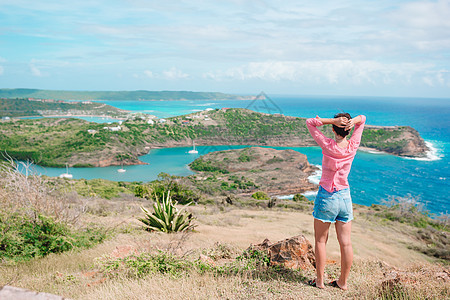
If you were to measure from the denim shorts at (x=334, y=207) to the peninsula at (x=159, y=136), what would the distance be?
58.8 metres

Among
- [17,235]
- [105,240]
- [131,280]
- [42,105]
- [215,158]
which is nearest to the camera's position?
[131,280]

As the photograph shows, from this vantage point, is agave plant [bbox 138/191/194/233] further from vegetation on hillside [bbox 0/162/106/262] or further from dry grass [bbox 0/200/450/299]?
vegetation on hillside [bbox 0/162/106/262]

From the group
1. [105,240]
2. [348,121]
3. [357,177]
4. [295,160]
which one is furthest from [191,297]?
[357,177]

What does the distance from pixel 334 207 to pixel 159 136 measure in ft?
270

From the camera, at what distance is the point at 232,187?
37312 millimetres

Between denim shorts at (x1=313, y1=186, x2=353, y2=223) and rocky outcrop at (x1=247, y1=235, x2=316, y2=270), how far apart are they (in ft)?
3.69

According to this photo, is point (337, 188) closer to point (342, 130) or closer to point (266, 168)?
point (342, 130)

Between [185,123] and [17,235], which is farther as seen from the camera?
[185,123]

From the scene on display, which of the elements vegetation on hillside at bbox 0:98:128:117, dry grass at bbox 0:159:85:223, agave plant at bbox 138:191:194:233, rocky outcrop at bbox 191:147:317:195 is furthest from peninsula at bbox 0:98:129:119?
agave plant at bbox 138:191:194:233

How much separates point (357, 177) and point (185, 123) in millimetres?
50476

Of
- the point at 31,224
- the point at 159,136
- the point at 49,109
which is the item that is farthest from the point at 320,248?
the point at 49,109

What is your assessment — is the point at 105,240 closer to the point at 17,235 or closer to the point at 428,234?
the point at 17,235

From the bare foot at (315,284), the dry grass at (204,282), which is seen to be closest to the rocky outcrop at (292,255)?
the dry grass at (204,282)

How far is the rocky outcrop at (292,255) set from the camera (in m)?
4.12
